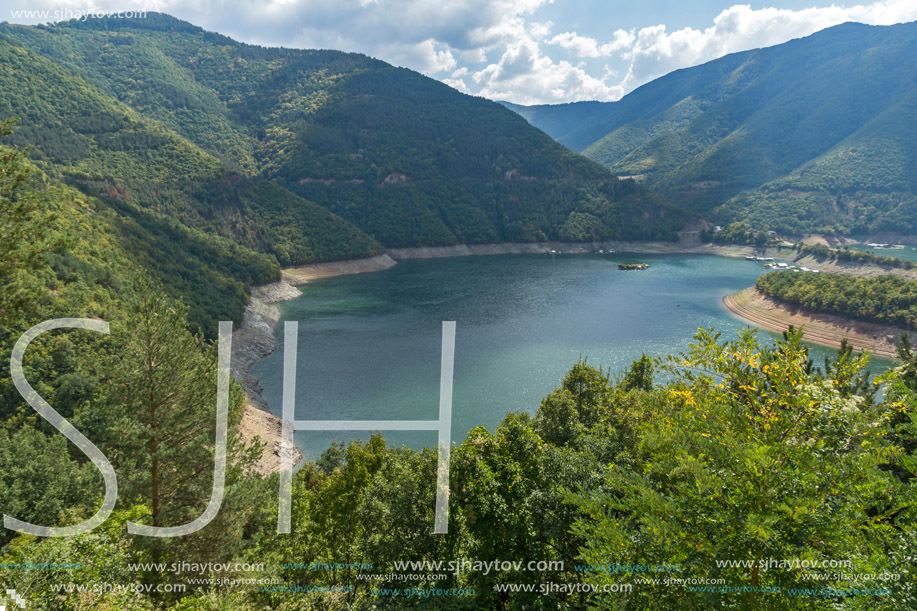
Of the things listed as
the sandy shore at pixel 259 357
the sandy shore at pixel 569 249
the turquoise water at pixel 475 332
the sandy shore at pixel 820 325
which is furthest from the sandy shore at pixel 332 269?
the sandy shore at pixel 820 325

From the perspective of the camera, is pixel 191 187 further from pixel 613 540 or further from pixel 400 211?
pixel 613 540

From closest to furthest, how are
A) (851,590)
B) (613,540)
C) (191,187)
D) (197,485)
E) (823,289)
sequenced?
(851,590) → (613,540) → (197,485) → (823,289) → (191,187)

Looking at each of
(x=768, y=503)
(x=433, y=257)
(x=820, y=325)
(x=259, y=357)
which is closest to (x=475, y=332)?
(x=259, y=357)

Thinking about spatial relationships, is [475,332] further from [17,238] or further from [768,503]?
[768,503]

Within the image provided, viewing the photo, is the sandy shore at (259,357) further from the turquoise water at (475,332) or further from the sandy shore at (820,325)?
the sandy shore at (820,325)

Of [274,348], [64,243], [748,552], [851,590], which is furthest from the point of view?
[274,348]

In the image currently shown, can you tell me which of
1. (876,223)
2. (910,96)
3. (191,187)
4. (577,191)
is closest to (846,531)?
(191,187)

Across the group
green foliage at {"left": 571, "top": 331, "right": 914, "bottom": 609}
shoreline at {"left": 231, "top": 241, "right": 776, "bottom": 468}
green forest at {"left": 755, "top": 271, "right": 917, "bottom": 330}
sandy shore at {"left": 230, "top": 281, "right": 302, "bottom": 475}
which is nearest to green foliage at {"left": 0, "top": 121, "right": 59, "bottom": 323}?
sandy shore at {"left": 230, "top": 281, "right": 302, "bottom": 475}
